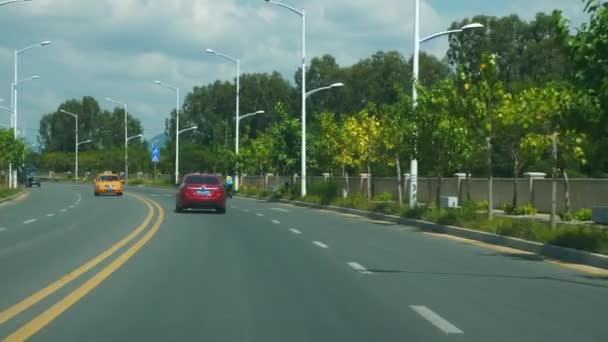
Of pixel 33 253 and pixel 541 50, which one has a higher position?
pixel 541 50

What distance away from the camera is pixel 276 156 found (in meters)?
63.4

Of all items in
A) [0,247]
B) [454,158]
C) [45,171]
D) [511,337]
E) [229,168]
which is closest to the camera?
[511,337]

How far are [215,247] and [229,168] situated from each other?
60781 millimetres

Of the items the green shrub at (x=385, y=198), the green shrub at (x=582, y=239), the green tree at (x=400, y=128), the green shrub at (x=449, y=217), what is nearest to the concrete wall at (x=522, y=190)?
the green shrub at (x=385, y=198)

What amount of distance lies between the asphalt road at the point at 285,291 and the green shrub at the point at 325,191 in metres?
25.5

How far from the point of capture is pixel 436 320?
1053 centimetres

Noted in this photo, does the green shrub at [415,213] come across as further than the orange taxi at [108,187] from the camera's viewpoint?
No

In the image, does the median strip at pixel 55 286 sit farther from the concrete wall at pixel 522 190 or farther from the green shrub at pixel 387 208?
the concrete wall at pixel 522 190

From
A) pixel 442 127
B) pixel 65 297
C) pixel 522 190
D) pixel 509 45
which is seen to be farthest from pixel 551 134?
pixel 509 45

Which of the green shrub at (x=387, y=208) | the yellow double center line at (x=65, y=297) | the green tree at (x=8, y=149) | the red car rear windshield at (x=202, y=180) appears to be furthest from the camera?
the green tree at (x=8, y=149)

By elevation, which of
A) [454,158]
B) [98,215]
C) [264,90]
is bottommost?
[98,215]

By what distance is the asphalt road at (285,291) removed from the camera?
9.84m

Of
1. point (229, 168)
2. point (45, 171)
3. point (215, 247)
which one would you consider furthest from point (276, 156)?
point (45, 171)

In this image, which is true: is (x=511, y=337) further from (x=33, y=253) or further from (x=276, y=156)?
(x=276, y=156)
